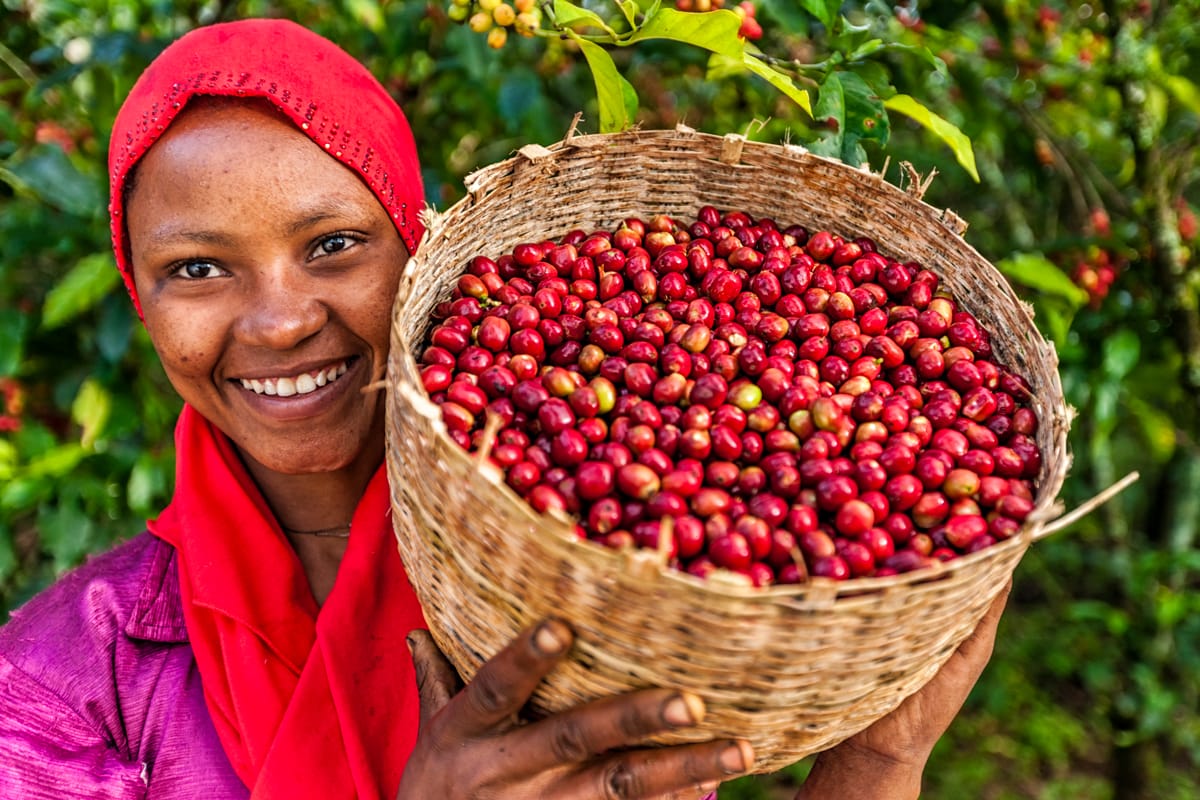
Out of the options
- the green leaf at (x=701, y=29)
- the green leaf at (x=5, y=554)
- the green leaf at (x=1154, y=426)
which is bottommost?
the green leaf at (x=1154, y=426)

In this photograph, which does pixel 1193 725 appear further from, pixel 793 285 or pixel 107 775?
pixel 107 775

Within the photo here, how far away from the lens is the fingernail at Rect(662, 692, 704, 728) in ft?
3.84

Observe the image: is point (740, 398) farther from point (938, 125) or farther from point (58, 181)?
point (58, 181)

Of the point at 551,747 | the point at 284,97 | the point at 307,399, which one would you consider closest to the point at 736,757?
the point at 551,747

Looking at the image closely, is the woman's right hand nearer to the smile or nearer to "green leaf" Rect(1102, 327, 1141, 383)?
the smile

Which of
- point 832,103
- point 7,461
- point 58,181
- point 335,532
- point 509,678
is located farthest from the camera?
point 7,461

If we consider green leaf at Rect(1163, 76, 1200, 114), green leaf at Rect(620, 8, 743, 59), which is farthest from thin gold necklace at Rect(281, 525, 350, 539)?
green leaf at Rect(1163, 76, 1200, 114)

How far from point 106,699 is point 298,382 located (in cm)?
75

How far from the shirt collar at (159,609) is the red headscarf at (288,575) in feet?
0.18

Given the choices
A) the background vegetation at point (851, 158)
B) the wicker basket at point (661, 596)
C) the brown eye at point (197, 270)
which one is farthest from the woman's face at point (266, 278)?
the background vegetation at point (851, 158)

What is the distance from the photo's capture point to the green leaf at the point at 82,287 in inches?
95.4

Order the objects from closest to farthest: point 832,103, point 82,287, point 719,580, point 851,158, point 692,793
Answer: point 719,580, point 692,793, point 832,103, point 851,158, point 82,287

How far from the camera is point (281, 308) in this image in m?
1.60

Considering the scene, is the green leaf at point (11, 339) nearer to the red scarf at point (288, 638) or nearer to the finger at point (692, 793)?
the red scarf at point (288, 638)
